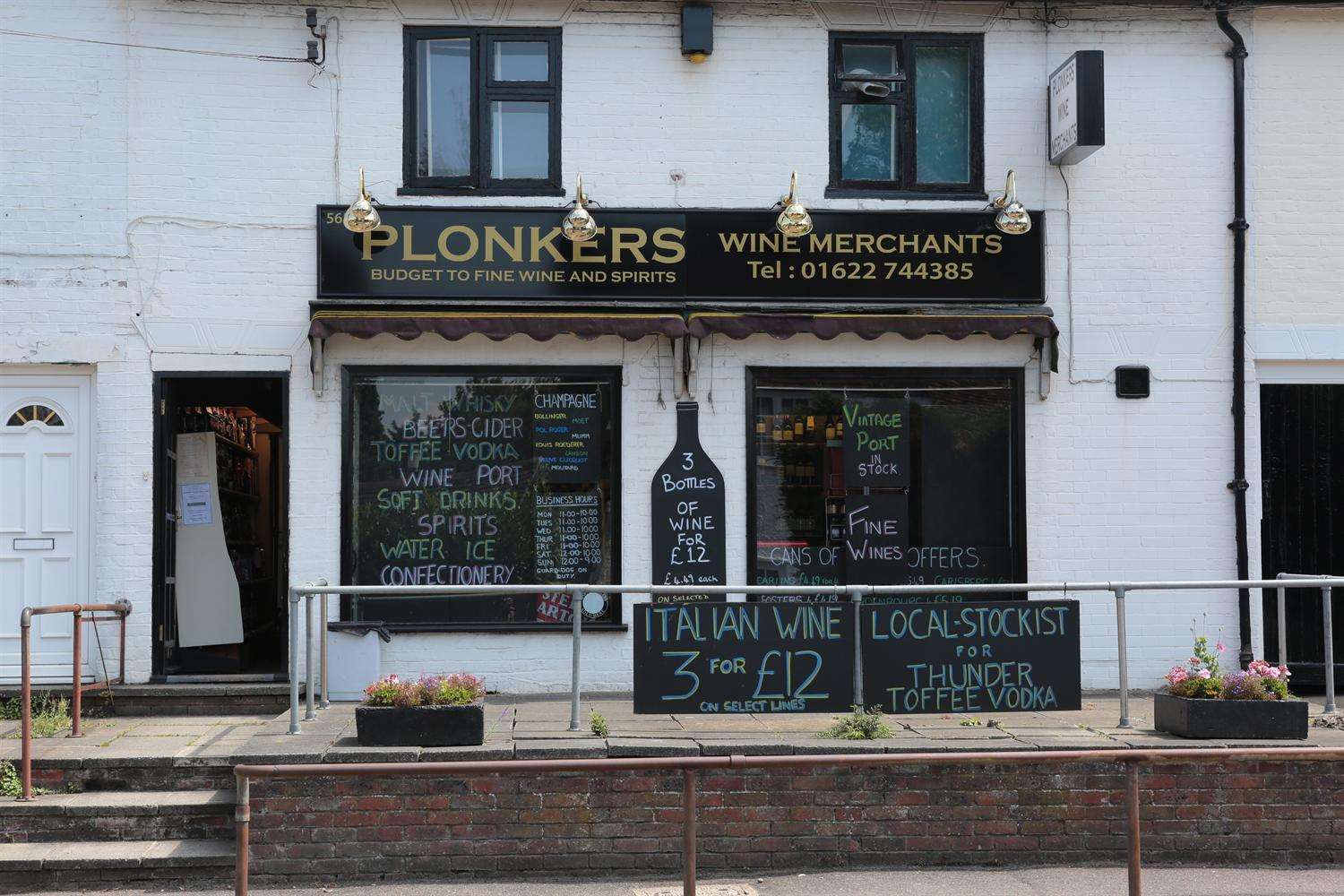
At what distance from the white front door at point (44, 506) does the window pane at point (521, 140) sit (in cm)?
363

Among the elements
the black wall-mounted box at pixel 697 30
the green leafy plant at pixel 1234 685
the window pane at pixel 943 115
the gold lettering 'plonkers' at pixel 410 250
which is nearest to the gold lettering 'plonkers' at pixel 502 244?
the gold lettering 'plonkers' at pixel 410 250

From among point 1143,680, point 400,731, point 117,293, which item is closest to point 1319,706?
point 1143,680

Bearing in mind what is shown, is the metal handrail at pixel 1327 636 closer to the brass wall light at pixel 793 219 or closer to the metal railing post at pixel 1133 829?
the metal railing post at pixel 1133 829

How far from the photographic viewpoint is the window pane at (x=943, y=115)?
34.2ft

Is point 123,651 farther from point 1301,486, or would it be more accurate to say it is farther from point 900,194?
point 1301,486

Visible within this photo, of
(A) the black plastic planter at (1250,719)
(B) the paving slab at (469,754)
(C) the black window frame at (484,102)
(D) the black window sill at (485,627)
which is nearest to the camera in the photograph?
(B) the paving slab at (469,754)

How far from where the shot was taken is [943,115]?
10461mm

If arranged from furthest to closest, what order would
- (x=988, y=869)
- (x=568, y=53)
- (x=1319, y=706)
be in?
(x=568, y=53) → (x=1319, y=706) → (x=988, y=869)

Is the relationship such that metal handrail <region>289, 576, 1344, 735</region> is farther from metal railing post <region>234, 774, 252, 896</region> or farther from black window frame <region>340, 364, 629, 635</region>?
metal railing post <region>234, 774, 252, 896</region>

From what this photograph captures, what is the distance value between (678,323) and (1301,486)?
5302mm

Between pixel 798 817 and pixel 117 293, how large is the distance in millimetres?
6392

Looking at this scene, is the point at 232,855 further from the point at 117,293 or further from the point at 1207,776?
the point at 1207,776

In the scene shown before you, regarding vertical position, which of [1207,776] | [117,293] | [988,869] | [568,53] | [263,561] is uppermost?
[568,53]

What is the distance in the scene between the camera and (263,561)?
40.6 ft
